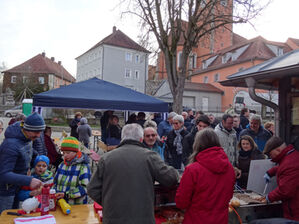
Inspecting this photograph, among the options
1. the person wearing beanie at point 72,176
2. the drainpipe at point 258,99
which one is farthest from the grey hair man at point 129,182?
the drainpipe at point 258,99

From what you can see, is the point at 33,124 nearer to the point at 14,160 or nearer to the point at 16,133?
the point at 16,133

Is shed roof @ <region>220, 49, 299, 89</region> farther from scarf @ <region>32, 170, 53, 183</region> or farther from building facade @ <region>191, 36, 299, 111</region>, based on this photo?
building facade @ <region>191, 36, 299, 111</region>

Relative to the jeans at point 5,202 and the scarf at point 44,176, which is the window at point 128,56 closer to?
the scarf at point 44,176

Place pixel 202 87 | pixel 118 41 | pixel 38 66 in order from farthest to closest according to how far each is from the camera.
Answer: pixel 38 66, pixel 118 41, pixel 202 87

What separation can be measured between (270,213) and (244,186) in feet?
3.74

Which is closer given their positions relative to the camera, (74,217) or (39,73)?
(74,217)

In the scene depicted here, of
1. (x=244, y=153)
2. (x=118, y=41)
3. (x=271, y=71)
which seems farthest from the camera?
(x=118, y=41)

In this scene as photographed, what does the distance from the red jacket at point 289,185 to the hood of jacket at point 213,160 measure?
75cm

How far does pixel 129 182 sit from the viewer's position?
6.73 feet

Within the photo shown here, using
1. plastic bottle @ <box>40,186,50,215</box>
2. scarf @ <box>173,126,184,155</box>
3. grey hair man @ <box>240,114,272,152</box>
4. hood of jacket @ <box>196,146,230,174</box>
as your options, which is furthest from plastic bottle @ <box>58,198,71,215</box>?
grey hair man @ <box>240,114,272,152</box>

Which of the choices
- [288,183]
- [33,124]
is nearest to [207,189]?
[288,183]

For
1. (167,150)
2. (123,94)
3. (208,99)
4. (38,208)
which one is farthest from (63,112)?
(38,208)

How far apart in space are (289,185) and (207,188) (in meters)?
0.93

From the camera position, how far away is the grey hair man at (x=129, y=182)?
2.05 meters
